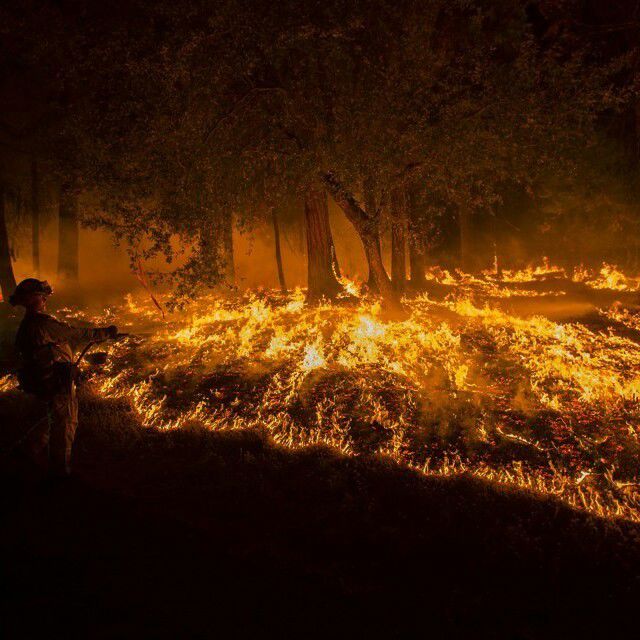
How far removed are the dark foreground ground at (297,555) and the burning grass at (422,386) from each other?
0.75 meters

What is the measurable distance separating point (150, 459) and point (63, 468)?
3.49 ft

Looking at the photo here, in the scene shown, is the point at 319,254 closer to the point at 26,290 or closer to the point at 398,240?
the point at 398,240

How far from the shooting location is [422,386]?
924cm

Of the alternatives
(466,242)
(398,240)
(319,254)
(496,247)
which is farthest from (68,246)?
(496,247)

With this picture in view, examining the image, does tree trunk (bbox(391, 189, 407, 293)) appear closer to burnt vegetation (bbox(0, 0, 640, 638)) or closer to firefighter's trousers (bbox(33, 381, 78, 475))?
burnt vegetation (bbox(0, 0, 640, 638))

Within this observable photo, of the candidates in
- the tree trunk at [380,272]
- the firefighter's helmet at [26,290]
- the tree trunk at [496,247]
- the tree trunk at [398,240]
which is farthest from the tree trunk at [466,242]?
the firefighter's helmet at [26,290]

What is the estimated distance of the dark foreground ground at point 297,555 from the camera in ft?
12.0

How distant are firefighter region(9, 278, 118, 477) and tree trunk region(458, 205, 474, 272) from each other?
2113cm

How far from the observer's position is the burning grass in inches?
260

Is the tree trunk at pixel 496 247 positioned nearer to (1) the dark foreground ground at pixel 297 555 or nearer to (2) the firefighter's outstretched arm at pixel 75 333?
(1) the dark foreground ground at pixel 297 555

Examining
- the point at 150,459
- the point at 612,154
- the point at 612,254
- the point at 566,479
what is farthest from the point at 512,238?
the point at 150,459

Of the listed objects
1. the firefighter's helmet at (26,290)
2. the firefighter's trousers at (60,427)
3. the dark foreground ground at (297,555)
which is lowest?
the dark foreground ground at (297,555)

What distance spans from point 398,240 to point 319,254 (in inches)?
119

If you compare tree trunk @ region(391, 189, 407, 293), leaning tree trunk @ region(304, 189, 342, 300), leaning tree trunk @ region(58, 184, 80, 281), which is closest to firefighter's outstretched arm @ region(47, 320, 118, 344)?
tree trunk @ region(391, 189, 407, 293)
